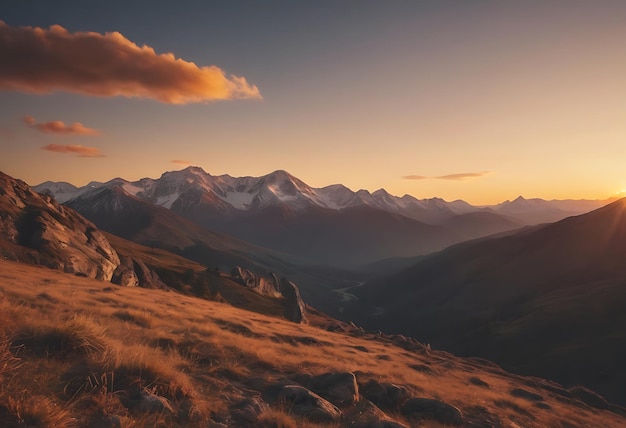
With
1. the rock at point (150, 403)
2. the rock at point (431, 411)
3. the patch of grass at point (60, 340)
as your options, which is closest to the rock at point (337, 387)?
the rock at point (431, 411)

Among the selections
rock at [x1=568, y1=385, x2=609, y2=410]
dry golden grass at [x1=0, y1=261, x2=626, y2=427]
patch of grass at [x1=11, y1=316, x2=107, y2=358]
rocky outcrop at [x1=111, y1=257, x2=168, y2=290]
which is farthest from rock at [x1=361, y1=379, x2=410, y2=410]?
rocky outcrop at [x1=111, y1=257, x2=168, y2=290]

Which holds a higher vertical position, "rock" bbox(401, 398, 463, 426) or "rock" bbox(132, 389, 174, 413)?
"rock" bbox(132, 389, 174, 413)

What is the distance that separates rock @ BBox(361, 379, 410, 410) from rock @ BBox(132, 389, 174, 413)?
9.19 metres

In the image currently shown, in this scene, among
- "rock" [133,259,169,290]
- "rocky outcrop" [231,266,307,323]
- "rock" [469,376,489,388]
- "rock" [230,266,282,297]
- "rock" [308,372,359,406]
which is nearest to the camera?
"rock" [308,372,359,406]

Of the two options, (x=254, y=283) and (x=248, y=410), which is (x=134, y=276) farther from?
(x=248, y=410)

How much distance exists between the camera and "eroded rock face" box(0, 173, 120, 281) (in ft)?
221

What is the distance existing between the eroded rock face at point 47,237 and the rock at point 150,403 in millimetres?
59210

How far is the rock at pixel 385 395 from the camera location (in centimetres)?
1505

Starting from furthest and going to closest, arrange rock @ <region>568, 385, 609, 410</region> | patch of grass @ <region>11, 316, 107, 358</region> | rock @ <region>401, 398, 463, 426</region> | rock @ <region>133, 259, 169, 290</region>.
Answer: rock @ <region>133, 259, 169, 290</region> → rock @ <region>568, 385, 609, 410</region> → rock @ <region>401, 398, 463, 426</region> → patch of grass @ <region>11, 316, 107, 358</region>

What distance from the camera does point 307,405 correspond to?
451 inches

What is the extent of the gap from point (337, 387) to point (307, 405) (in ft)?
9.89

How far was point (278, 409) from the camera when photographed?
1081cm

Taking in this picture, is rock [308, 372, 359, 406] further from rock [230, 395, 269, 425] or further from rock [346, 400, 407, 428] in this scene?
rock [230, 395, 269, 425]

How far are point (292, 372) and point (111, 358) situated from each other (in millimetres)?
8579
